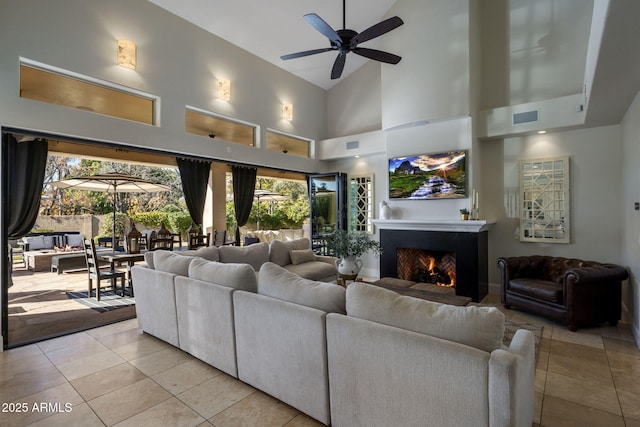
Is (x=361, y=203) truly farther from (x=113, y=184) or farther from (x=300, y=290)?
(x=300, y=290)

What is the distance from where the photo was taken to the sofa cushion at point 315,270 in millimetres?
4777

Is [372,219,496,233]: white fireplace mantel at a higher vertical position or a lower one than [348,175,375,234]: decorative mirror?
lower

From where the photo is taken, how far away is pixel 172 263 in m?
3.33

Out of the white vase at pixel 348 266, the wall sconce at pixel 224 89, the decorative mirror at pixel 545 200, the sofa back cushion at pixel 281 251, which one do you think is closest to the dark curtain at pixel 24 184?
the wall sconce at pixel 224 89

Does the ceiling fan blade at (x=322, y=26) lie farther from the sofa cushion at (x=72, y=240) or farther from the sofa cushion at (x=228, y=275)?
the sofa cushion at (x=72, y=240)

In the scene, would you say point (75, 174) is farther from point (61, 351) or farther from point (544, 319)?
point (544, 319)

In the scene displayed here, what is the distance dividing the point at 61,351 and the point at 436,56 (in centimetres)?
630

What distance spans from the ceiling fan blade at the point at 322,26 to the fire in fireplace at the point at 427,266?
12.0 feet

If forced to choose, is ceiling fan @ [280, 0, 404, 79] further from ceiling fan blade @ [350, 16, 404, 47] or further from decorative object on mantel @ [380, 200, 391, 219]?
decorative object on mantel @ [380, 200, 391, 219]

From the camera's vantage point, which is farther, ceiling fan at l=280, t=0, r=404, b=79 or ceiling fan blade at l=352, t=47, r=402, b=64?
ceiling fan blade at l=352, t=47, r=402, b=64

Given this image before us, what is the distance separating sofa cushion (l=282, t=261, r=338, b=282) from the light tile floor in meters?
2.04

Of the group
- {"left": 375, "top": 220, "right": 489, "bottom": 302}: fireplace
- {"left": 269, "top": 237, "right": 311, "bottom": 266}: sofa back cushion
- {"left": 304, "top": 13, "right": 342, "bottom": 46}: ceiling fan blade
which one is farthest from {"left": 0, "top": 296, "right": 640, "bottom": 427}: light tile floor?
{"left": 304, "top": 13, "right": 342, "bottom": 46}: ceiling fan blade

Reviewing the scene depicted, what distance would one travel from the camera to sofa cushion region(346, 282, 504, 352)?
1.52 meters

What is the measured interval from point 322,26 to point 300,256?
338 cm
